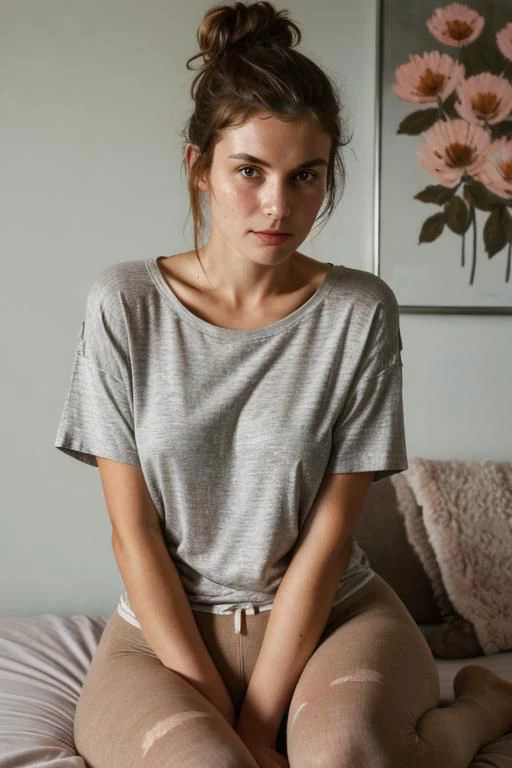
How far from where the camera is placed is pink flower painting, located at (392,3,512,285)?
7.47 ft

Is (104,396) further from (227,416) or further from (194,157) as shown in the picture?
(194,157)

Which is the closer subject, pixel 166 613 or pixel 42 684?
pixel 166 613

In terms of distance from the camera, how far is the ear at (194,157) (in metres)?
1.44

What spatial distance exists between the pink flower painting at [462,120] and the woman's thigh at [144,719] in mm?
1312

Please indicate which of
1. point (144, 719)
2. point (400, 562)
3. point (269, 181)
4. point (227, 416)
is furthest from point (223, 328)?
point (400, 562)

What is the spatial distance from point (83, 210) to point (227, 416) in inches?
38.7

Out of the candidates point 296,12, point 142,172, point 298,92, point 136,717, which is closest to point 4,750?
point 136,717

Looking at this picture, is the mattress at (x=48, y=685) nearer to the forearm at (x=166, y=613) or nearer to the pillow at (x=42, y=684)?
the pillow at (x=42, y=684)

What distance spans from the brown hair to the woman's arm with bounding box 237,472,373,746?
1.70 feet

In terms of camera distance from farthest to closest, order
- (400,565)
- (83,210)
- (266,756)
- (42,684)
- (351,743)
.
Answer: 1. (83,210)
2. (400,565)
3. (42,684)
4. (266,756)
5. (351,743)

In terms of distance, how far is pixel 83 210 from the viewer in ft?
7.34

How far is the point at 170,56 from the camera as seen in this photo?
2.23m

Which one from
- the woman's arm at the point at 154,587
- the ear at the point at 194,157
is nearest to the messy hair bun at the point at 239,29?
the ear at the point at 194,157

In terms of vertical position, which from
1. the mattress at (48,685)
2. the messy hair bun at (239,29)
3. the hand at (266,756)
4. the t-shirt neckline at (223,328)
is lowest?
the mattress at (48,685)
